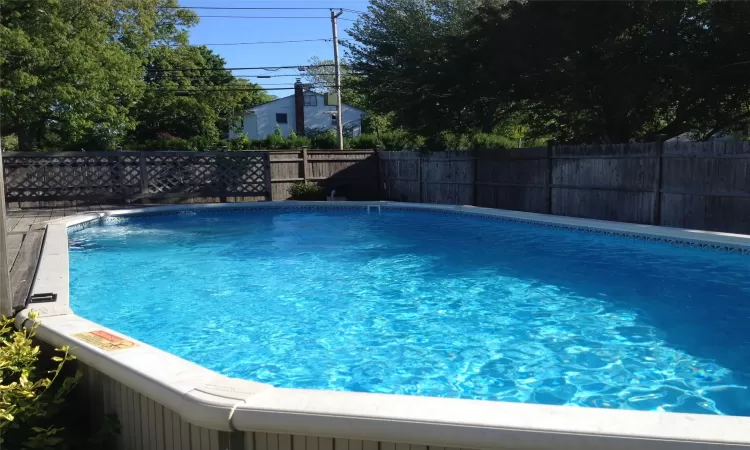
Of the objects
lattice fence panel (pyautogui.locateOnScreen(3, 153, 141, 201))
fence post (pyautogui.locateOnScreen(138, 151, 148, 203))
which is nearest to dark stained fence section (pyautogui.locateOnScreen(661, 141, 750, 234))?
fence post (pyautogui.locateOnScreen(138, 151, 148, 203))

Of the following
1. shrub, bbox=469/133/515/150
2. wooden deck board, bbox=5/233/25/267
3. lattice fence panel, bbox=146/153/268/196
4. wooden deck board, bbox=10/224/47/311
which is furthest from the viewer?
lattice fence panel, bbox=146/153/268/196

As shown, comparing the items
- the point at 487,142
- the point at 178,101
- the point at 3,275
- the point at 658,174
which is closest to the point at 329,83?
the point at 178,101

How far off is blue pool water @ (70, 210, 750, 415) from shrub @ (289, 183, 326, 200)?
7902mm

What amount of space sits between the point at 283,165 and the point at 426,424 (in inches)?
718

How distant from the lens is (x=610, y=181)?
39.6ft

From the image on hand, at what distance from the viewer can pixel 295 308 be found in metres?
6.75

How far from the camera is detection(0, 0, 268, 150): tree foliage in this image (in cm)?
1803

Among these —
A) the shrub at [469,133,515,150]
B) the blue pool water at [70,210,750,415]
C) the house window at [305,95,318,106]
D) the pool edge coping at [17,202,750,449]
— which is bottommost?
the blue pool water at [70,210,750,415]

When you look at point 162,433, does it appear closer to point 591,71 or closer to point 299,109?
point 591,71

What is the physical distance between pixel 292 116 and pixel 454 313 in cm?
4139

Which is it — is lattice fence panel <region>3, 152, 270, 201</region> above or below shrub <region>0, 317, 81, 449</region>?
above

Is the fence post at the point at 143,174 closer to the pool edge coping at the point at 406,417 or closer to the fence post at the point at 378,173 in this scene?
the fence post at the point at 378,173

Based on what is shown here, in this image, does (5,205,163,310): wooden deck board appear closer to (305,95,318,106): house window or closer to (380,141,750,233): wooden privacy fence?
(380,141,750,233): wooden privacy fence

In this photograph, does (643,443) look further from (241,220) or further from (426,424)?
(241,220)
